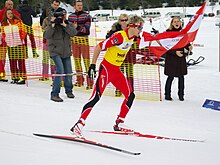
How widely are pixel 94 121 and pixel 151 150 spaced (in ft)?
4.94

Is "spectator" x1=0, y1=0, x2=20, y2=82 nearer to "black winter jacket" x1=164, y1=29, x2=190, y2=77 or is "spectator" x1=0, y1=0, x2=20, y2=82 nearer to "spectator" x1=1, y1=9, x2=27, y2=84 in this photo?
"spectator" x1=1, y1=9, x2=27, y2=84

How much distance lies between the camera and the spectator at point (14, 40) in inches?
328

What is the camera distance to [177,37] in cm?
730

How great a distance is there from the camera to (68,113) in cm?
630

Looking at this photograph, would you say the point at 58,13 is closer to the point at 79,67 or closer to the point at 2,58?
the point at 79,67

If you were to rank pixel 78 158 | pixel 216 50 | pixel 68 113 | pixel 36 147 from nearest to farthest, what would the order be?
pixel 78 158 < pixel 36 147 < pixel 68 113 < pixel 216 50

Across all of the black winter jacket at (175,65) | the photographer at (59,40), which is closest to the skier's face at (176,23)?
the black winter jacket at (175,65)

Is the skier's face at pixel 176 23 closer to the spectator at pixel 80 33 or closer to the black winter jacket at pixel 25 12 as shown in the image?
the spectator at pixel 80 33

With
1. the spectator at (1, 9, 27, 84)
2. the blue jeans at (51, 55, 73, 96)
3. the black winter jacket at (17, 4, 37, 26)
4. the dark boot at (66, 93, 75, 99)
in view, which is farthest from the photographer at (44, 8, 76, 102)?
the black winter jacket at (17, 4, 37, 26)

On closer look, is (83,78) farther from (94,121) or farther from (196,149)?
(196,149)

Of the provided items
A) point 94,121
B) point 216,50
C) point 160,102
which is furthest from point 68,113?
point 216,50

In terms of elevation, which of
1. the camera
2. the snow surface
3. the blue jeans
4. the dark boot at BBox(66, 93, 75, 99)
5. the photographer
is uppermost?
the camera

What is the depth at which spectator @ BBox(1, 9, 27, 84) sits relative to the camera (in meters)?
8.33

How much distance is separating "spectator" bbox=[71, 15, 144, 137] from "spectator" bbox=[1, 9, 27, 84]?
3750 millimetres
